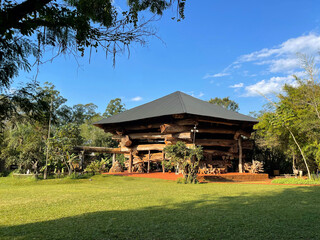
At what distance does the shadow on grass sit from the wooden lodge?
8.51 m

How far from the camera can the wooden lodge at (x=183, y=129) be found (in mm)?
14016

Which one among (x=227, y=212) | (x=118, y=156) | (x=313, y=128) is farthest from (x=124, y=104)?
(x=227, y=212)

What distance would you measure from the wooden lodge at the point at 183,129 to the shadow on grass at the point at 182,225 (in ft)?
27.9

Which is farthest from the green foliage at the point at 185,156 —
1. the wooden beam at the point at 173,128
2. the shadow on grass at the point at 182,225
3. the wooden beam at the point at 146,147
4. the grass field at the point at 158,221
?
the shadow on grass at the point at 182,225

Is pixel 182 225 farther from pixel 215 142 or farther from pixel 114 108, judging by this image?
pixel 114 108

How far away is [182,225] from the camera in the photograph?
3.75 m

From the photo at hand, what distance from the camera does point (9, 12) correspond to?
2215 millimetres

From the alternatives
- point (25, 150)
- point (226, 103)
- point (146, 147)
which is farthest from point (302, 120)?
point (226, 103)

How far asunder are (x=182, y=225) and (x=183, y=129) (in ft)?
34.1

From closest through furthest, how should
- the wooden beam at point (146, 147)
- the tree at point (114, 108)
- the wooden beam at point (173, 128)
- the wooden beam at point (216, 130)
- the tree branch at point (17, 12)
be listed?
the tree branch at point (17, 12), the wooden beam at point (173, 128), the wooden beam at point (216, 130), the wooden beam at point (146, 147), the tree at point (114, 108)

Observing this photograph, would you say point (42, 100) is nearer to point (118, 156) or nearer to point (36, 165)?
point (36, 165)

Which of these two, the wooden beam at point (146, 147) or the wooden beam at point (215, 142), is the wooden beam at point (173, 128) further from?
the wooden beam at point (146, 147)

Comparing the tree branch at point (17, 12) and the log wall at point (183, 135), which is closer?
the tree branch at point (17, 12)

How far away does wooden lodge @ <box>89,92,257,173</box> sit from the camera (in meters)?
14.0
